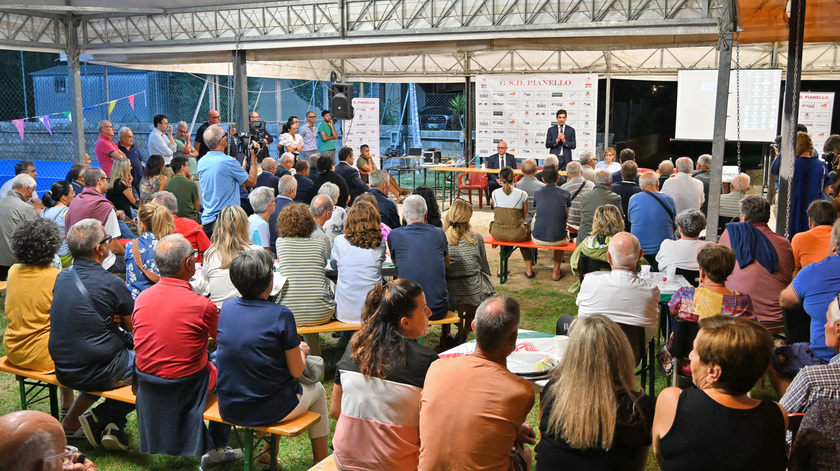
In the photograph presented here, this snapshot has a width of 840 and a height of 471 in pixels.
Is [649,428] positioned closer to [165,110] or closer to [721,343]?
[721,343]

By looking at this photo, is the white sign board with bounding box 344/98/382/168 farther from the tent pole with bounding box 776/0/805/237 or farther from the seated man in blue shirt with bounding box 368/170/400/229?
the tent pole with bounding box 776/0/805/237

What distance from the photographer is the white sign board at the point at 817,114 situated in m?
12.6

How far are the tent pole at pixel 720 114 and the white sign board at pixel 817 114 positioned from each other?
662 cm

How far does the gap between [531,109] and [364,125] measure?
3.56 m

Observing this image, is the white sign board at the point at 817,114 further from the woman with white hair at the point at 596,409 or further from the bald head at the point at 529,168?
the woman with white hair at the point at 596,409

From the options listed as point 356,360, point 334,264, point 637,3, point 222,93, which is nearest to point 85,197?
point 334,264

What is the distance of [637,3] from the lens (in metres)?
8.23

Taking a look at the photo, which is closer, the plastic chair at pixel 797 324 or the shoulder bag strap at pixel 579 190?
the plastic chair at pixel 797 324

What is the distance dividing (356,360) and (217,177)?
14.3 feet

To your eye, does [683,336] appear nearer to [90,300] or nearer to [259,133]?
[90,300]

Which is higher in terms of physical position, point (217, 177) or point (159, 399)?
point (217, 177)

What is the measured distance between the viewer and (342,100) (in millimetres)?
12312

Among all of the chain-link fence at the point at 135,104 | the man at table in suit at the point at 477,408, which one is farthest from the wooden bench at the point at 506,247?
the chain-link fence at the point at 135,104

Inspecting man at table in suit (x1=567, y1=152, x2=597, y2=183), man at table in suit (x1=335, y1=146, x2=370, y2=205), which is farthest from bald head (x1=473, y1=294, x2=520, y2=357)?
man at table in suit (x1=567, y1=152, x2=597, y2=183)
